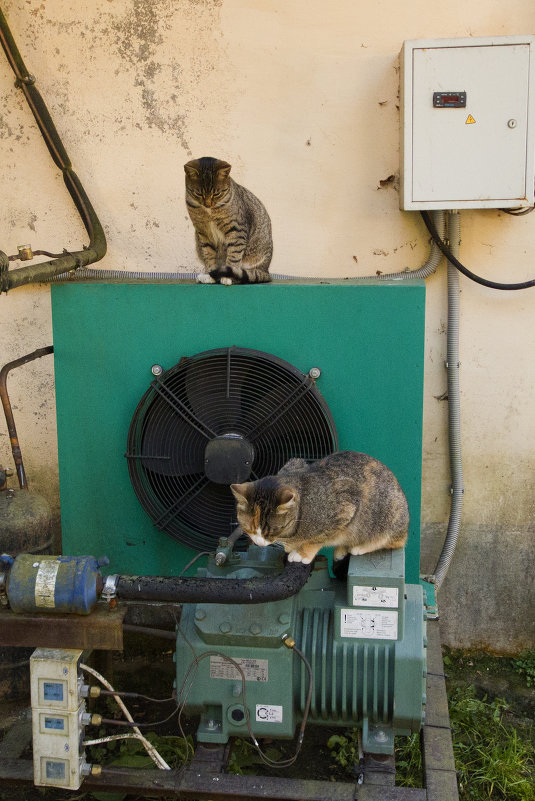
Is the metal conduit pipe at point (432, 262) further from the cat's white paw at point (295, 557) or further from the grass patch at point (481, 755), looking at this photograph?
the grass patch at point (481, 755)

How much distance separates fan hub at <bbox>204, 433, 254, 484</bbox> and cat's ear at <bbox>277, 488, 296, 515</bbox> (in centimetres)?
42

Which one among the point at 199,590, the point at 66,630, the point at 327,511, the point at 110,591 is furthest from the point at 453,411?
the point at 66,630

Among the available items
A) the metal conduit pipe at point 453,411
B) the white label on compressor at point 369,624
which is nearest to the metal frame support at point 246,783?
the white label on compressor at point 369,624

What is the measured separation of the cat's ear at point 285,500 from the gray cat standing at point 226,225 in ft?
3.16

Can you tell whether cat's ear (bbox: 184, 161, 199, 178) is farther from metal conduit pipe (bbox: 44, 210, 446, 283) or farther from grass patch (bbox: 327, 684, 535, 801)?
grass patch (bbox: 327, 684, 535, 801)

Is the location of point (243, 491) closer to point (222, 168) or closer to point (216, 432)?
point (216, 432)

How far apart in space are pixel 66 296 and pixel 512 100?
205 centimetres

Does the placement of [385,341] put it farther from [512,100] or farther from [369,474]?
[512,100]

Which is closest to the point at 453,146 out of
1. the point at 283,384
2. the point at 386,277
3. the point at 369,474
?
the point at 386,277

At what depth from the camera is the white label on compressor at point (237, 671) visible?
238cm

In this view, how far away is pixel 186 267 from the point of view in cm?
391

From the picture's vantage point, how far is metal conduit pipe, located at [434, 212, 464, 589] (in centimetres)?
366

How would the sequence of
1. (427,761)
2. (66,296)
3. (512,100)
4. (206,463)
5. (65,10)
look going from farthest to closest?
(65,10)
(512,100)
(66,296)
(206,463)
(427,761)

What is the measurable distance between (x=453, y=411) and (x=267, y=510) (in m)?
1.61
